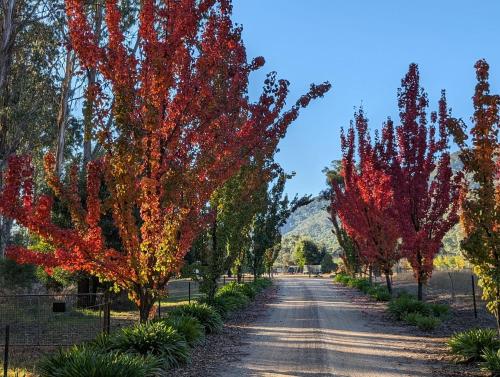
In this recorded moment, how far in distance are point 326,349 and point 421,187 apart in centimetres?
794

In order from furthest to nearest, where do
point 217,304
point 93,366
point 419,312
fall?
point 217,304 < point 419,312 < point 93,366

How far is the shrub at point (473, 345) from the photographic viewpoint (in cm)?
958

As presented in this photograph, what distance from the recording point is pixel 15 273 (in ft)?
68.6

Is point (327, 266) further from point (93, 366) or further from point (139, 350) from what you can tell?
point (93, 366)

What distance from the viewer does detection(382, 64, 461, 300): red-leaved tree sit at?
16734 mm

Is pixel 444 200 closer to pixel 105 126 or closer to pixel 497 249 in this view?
pixel 497 249

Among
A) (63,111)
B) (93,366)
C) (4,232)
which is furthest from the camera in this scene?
(4,232)

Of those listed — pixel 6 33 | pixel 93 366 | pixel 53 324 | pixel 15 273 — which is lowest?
pixel 53 324

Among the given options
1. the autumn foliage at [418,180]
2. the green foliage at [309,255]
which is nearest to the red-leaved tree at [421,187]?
the autumn foliage at [418,180]

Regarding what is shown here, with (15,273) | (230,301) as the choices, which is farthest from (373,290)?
(15,273)

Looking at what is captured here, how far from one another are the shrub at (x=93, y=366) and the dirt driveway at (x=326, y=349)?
6.19ft

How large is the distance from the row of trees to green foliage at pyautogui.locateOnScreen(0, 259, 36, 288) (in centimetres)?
1425

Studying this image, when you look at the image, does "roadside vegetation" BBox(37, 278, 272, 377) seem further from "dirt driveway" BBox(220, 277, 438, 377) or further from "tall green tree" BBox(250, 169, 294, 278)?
"tall green tree" BBox(250, 169, 294, 278)

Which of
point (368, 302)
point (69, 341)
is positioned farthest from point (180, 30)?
point (368, 302)
